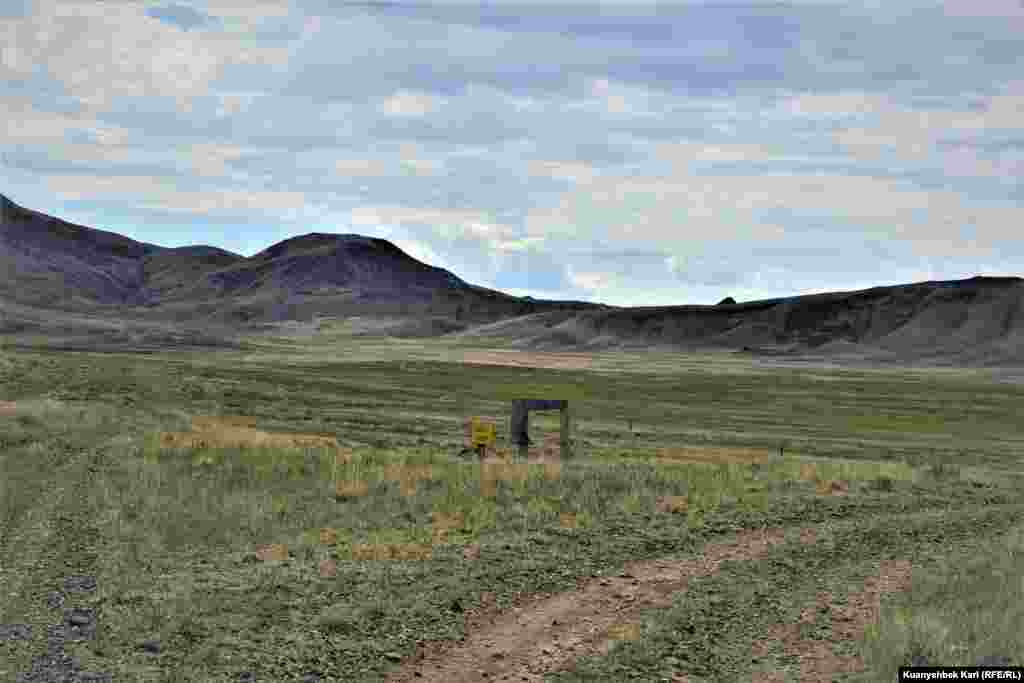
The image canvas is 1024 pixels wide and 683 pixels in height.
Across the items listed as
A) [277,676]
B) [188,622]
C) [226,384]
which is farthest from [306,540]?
[226,384]

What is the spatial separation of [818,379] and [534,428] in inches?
2721

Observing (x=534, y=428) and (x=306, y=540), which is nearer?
(x=306, y=540)

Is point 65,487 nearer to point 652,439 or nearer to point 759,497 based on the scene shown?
point 759,497

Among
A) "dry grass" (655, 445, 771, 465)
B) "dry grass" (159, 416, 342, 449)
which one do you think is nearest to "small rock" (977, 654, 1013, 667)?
"dry grass" (159, 416, 342, 449)

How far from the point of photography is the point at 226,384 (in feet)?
213

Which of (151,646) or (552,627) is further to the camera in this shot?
(552,627)

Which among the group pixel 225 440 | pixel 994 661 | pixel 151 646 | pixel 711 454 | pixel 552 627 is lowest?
pixel 151 646

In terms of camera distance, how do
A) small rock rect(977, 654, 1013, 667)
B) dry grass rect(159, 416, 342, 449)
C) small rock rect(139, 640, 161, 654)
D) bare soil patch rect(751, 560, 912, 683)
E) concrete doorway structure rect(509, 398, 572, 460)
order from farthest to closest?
1. concrete doorway structure rect(509, 398, 572, 460)
2. dry grass rect(159, 416, 342, 449)
3. small rock rect(139, 640, 161, 654)
4. bare soil patch rect(751, 560, 912, 683)
5. small rock rect(977, 654, 1013, 667)

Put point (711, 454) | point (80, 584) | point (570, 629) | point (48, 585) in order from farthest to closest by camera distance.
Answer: point (711, 454)
point (80, 584)
point (48, 585)
point (570, 629)

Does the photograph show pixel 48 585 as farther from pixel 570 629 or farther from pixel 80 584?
pixel 570 629

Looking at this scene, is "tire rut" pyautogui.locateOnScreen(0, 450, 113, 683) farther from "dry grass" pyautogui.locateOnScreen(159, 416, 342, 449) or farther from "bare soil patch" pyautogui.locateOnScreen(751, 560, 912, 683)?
"bare soil patch" pyautogui.locateOnScreen(751, 560, 912, 683)

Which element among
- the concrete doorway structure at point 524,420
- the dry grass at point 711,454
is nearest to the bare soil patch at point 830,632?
the concrete doorway structure at point 524,420

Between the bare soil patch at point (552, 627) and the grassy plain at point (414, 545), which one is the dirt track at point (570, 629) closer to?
the bare soil patch at point (552, 627)

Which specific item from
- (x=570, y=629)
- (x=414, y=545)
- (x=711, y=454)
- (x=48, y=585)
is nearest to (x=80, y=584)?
(x=48, y=585)
